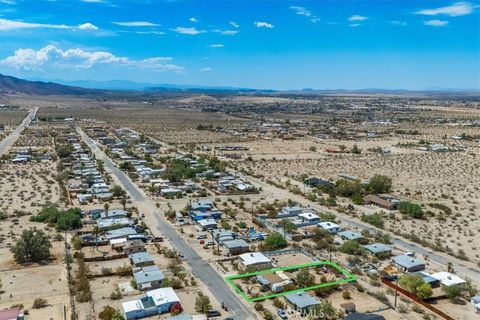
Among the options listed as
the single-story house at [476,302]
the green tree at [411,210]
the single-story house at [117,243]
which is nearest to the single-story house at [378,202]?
the green tree at [411,210]

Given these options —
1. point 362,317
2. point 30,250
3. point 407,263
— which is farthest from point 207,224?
point 362,317

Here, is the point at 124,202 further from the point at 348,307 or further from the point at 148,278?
the point at 348,307

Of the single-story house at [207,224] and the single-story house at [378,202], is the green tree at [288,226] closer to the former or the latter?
the single-story house at [207,224]

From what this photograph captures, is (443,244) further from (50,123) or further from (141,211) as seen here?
(50,123)

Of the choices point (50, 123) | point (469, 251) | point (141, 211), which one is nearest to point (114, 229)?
point (141, 211)

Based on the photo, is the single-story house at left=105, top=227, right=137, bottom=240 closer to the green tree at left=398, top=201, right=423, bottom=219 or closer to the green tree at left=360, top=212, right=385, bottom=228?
the green tree at left=360, top=212, right=385, bottom=228

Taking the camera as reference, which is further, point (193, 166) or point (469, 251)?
point (193, 166)
